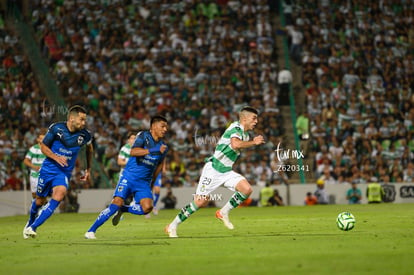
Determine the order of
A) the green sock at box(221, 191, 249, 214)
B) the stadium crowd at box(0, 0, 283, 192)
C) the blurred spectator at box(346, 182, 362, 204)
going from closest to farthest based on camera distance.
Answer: the green sock at box(221, 191, 249, 214) → the blurred spectator at box(346, 182, 362, 204) → the stadium crowd at box(0, 0, 283, 192)

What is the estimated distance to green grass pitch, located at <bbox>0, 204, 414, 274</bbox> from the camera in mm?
9812

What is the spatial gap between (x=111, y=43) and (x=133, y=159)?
71.1 feet

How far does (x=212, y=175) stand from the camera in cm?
1675

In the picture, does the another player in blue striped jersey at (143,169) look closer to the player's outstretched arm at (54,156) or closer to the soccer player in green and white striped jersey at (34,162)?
the player's outstretched arm at (54,156)

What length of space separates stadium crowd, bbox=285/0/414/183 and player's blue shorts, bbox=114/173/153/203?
16.3 m

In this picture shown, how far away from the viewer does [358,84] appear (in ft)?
117

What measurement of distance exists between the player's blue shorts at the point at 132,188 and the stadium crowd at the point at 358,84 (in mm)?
16341

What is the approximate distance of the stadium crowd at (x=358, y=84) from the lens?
3170cm

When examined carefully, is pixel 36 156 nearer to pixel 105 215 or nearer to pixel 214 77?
pixel 105 215

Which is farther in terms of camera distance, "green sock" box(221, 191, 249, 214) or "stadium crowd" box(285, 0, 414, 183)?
"stadium crowd" box(285, 0, 414, 183)

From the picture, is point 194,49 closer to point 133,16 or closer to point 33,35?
point 133,16

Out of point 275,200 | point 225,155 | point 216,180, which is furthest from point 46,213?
point 275,200

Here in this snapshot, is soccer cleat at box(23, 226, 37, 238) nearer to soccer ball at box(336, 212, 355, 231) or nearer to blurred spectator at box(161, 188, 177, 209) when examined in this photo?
soccer ball at box(336, 212, 355, 231)

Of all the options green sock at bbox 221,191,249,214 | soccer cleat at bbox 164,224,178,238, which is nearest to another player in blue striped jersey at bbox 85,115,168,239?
soccer cleat at bbox 164,224,178,238
